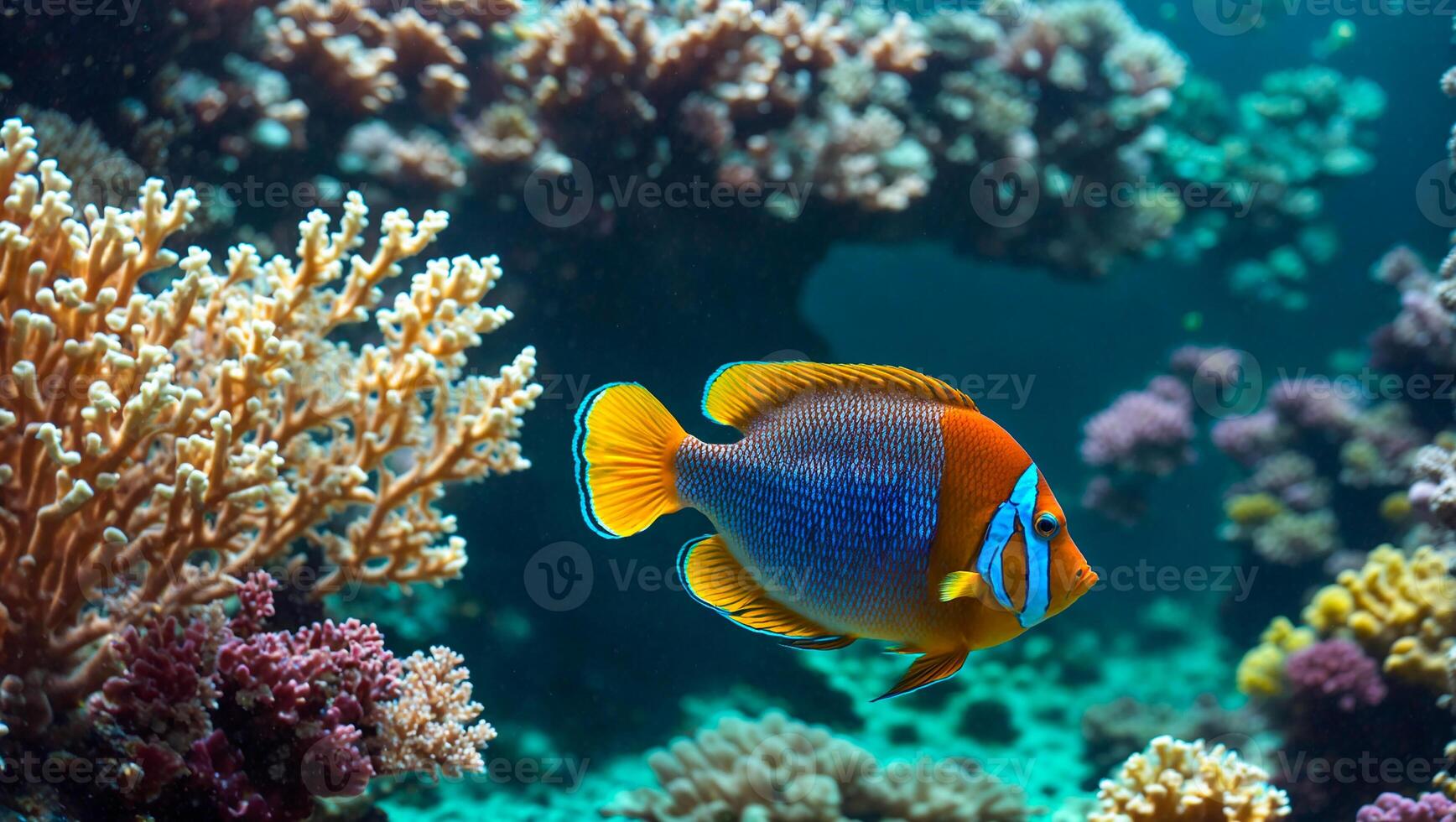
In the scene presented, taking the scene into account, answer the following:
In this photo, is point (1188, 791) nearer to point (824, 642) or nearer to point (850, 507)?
point (824, 642)

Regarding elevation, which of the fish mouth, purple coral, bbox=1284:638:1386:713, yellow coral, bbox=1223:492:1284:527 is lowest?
the fish mouth

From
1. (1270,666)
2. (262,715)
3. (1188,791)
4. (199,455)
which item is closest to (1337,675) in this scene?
(1270,666)

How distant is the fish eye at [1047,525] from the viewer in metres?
1.63

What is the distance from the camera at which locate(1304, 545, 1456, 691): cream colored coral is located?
13.9 ft

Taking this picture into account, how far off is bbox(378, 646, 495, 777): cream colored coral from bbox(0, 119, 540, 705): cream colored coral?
378 mm

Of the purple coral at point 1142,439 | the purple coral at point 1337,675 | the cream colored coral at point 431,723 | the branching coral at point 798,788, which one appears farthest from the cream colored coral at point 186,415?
the purple coral at point 1142,439

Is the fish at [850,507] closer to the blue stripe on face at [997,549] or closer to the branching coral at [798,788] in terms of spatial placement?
the blue stripe on face at [997,549]

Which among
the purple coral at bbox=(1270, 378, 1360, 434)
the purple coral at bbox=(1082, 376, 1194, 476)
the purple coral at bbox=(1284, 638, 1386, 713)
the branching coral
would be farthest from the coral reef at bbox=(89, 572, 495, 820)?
the purple coral at bbox=(1270, 378, 1360, 434)

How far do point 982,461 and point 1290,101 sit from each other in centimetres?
1129

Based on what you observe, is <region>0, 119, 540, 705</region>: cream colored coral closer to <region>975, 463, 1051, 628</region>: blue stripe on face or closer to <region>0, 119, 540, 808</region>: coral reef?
<region>0, 119, 540, 808</region>: coral reef

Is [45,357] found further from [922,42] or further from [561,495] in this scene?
[922,42]

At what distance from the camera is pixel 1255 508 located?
23.5ft

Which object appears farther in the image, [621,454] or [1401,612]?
[1401,612]

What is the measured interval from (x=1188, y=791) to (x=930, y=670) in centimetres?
244
